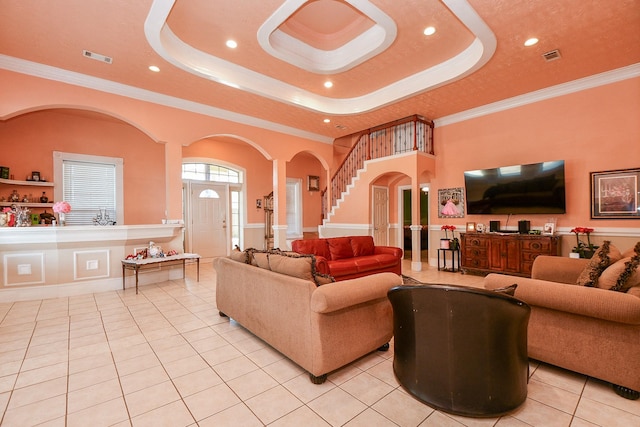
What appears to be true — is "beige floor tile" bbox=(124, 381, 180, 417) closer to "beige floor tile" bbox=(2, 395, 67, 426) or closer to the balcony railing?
"beige floor tile" bbox=(2, 395, 67, 426)

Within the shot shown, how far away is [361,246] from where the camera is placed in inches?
207

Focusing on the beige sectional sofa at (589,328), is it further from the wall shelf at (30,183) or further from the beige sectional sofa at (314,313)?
the wall shelf at (30,183)

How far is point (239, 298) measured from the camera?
306cm

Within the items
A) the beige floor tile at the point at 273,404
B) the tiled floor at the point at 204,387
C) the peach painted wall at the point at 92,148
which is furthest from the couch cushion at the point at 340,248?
the peach painted wall at the point at 92,148

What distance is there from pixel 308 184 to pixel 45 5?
7302 millimetres

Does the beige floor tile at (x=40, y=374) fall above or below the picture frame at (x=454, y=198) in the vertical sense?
below

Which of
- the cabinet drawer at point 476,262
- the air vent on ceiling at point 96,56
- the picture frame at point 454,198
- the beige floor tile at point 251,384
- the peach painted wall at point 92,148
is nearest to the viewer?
the beige floor tile at point 251,384

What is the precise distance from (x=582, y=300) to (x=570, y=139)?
169 inches

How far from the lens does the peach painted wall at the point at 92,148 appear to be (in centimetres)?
518

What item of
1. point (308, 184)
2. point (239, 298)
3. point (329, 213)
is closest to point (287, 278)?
point (239, 298)

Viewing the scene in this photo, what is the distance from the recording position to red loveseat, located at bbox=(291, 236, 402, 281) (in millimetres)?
4445

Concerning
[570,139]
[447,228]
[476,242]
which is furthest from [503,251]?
[570,139]

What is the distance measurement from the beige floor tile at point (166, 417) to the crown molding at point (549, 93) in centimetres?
673

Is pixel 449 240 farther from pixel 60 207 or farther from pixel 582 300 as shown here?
pixel 60 207
